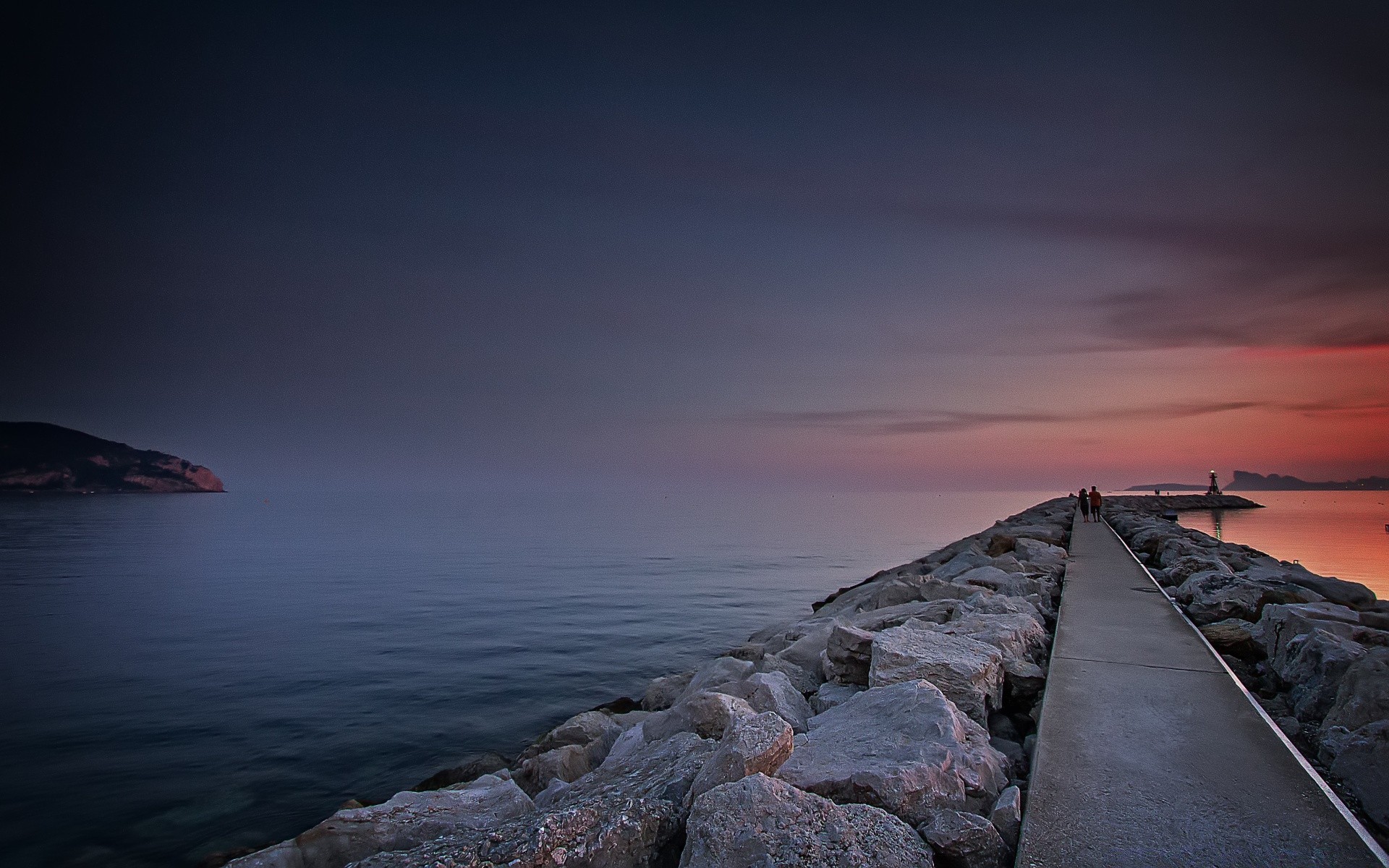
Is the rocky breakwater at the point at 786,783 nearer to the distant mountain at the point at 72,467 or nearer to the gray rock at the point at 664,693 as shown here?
the gray rock at the point at 664,693

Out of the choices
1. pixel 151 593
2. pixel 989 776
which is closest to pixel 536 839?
pixel 989 776

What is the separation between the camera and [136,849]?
5.82 meters

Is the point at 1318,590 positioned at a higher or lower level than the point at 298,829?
higher

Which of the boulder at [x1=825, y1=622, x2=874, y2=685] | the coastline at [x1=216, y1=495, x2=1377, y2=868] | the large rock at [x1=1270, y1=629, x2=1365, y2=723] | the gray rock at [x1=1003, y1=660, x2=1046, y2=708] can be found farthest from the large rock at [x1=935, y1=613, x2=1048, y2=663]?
the large rock at [x1=1270, y1=629, x2=1365, y2=723]

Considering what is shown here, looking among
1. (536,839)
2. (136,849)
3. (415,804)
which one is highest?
(536,839)

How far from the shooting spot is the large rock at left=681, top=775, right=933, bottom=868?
265 cm

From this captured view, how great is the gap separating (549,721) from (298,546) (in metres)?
29.2

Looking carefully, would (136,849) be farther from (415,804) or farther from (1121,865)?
(1121,865)

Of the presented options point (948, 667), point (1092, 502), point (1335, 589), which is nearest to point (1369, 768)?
point (948, 667)

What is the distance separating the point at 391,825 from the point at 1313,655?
672 cm

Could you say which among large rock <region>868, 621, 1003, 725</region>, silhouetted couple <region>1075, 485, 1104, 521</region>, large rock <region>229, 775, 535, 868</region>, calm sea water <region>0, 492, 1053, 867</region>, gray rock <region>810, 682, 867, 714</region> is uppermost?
silhouetted couple <region>1075, 485, 1104, 521</region>

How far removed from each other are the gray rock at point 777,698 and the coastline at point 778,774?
16 millimetres

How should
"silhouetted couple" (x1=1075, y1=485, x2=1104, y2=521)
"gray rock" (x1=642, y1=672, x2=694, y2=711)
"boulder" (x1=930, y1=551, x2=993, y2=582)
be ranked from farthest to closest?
1. "silhouetted couple" (x1=1075, y1=485, x2=1104, y2=521)
2. "boulder" (x1=930, y1=551, x2=993, y2=582)
3. "gray rock" (x1=642, y1=672, x2=694, y2=711)

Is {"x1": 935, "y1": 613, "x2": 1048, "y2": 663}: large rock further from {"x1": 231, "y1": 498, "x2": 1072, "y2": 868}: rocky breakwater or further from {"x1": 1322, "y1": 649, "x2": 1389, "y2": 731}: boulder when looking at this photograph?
{"x1": 1322, "y1": 649, "x2": 1389, "y2": 731}: boulder
